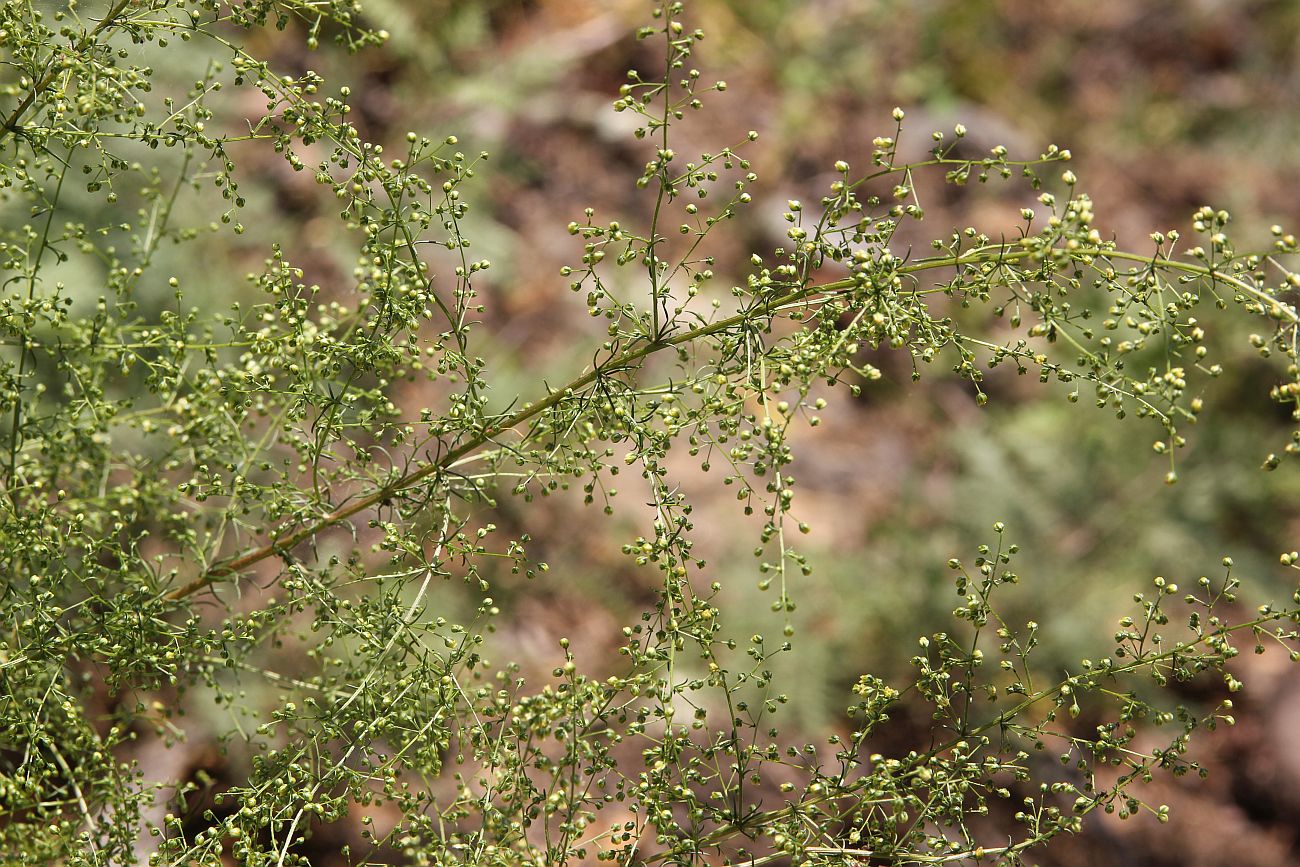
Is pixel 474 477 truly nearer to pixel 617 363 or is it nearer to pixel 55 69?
pixel 617 363

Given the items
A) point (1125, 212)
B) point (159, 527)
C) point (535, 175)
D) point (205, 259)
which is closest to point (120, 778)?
point (159, 527)

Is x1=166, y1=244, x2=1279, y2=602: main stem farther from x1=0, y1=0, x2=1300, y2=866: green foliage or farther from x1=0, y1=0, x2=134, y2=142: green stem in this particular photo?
x1=0, y1=0, x2=134, y2=142: green stem

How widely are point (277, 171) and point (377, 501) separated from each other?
13.7 feet

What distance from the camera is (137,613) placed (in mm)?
1666

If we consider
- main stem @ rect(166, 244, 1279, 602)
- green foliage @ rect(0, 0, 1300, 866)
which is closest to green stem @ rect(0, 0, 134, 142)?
green foliage @ rect(0, 0, 1300, 866)

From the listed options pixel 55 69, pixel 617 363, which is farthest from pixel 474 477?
pixel 55 69

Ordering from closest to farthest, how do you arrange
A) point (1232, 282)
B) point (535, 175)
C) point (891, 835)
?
1. point (1232, 282)
2. point (891, 835)
3. point (535, 175)

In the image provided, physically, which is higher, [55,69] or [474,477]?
[55,69]

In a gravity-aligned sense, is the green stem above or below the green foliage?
above

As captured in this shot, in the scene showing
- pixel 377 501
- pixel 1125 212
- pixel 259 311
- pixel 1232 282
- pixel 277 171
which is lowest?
pixel 1232 282

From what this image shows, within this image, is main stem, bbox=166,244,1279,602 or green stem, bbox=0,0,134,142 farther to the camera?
green stem, bbox=0,0,134,142

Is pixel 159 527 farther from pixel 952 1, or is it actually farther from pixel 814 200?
pixel 952 1

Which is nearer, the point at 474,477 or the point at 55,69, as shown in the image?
the point at 55,69

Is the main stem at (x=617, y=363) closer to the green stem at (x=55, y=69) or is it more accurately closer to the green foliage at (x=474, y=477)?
the green foliage at (x=474, y=477)
